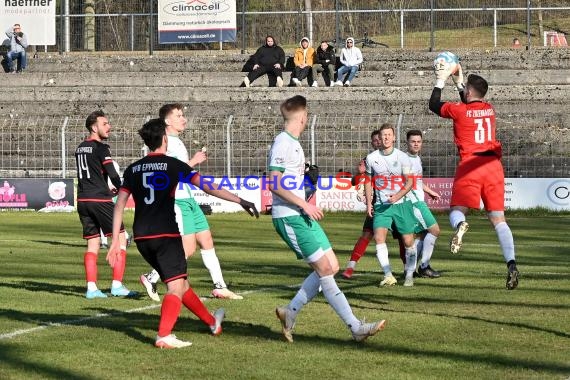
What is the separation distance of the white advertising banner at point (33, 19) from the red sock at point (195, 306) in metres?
34.4

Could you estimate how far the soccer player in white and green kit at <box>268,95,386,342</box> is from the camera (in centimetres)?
959

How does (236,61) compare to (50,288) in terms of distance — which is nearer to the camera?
(50,288)

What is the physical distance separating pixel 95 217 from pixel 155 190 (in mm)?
4367

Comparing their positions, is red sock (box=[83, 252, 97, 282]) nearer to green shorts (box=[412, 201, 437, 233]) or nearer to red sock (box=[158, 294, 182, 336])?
red sock (box=[158, 294, 182, 336])

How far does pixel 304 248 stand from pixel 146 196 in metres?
1.34

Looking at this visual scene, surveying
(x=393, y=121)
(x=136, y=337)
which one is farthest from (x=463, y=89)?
(x=393, y=121)

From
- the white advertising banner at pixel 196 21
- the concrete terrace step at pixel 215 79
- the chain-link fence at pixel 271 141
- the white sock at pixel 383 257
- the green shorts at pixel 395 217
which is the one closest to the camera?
the white sock at pixel 383 257

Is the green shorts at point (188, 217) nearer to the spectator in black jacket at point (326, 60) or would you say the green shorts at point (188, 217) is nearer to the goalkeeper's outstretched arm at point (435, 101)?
the goalkeeper's outstretched arm at point (435, 101)

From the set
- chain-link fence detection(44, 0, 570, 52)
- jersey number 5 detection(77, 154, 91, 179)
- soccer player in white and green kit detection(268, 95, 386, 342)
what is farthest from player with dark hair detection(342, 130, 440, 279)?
chain-link fence detection(44, 0, 570, 52)

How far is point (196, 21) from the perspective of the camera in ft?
135

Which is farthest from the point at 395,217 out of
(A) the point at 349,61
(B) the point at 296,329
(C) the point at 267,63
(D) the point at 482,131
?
(C) the point at 267,63

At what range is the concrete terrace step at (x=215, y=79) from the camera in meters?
38.6

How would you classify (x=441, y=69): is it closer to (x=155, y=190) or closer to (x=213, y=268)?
(x=213, y=268)

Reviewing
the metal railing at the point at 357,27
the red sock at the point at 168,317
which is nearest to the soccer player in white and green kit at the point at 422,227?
the red sock at the point at 168,317
